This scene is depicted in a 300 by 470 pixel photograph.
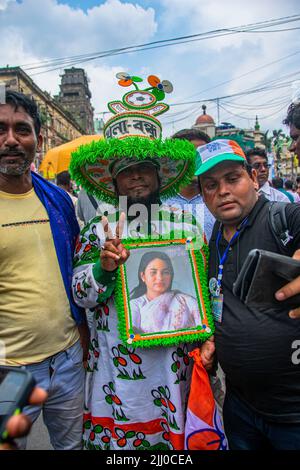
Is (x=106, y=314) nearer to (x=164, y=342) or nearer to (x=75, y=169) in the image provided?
(x=164, y=342)

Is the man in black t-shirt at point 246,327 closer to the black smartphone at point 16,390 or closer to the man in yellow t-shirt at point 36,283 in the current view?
the man in yellow t-shirt at point 36,283

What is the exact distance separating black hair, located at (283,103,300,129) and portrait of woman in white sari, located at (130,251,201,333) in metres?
0.89

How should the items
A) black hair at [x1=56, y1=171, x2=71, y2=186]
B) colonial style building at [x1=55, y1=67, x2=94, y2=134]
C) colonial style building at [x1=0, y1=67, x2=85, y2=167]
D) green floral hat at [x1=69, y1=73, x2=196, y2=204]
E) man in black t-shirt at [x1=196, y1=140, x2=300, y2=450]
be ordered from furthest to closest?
colonial style building at [x1=55, y1=67, x2=94, y2=134], colonial style building at [x1=0, y1=67, x2=85, y2=167], black hair at [x1=56, y1=171, x2=71, y2=186], green floral hat at [x1=69, y1=73, x2=196, y2=204], man in black t-shirt at [x1=196, y1=140, x2=300, y2=450]

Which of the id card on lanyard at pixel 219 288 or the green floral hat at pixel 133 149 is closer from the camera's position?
the id card on lanyard at pixel 219 288

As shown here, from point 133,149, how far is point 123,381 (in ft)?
3.91

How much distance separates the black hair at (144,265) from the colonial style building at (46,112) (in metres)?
23.5

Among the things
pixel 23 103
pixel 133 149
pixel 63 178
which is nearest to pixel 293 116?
pixel 133 149

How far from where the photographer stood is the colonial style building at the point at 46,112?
31578 mm

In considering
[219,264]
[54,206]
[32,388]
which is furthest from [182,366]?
[32,388]

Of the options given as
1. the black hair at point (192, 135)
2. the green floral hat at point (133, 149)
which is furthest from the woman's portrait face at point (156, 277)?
the black hair at point (192, 135)

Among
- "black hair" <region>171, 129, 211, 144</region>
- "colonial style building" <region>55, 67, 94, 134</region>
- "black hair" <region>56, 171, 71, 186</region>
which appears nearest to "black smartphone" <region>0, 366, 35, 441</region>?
"black hair" <region>171, 129, 211, 144</region>

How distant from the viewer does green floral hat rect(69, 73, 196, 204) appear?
5.92 feet

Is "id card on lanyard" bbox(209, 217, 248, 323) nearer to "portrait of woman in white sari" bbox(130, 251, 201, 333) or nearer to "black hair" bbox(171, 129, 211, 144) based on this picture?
"portrait of woman in white sari" bbox(130, 251, 201, 333)

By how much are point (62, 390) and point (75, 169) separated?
1.19 meters
